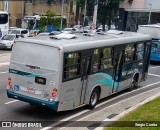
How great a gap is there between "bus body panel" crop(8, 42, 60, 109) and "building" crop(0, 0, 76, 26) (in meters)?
53.7

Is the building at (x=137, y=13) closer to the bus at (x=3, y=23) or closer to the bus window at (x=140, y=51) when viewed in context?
the bus at (x=3, y=23)

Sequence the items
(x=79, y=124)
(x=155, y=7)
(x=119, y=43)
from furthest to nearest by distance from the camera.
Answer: (x=155, y=7) < (x=119, y=43) < (x=79, y=124)

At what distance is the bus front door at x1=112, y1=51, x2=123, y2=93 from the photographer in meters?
16.2

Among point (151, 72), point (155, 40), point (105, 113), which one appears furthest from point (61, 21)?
point (105, 113)

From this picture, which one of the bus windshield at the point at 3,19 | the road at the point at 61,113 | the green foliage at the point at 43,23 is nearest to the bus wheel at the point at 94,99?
the road at the point at 61,113

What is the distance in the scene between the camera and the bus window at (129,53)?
17147 millimetres

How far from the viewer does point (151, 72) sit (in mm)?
26203

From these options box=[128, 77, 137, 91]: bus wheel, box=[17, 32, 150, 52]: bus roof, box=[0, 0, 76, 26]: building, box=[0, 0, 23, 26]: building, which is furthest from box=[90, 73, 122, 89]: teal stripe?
box=[0, 0, 23, 26]: building

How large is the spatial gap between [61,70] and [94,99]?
10.2ft

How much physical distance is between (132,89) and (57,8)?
198ft

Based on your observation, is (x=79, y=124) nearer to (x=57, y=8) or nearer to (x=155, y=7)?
(x=155, y=7)

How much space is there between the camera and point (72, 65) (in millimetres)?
12781

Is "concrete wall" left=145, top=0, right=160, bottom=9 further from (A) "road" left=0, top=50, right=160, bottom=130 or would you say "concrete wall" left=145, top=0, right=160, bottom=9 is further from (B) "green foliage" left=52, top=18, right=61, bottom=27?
(A) "road" left=0, top=50, right=160, bottom=130

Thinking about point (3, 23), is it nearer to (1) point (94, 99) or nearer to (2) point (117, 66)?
(2) point (117, 66)
